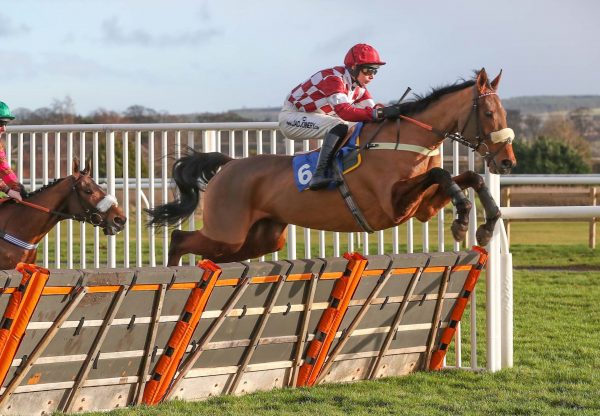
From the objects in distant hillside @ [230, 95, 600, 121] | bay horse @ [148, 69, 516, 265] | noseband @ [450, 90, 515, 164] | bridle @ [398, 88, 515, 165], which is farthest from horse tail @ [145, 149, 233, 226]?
distant hillside @ [230, 95, 600, 121]

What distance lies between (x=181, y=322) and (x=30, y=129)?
360 cm

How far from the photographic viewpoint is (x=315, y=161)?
665 centimetres

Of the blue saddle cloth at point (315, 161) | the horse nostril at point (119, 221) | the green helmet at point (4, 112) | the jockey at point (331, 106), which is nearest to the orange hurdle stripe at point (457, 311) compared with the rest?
the blue saddle cloth at point (315, 161)

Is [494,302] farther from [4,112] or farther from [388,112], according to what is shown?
[4,112]

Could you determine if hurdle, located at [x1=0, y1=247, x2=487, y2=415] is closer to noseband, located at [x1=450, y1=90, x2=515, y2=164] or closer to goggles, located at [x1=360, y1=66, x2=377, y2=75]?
noseband, located at [x1=450, y1=90, x2=515, y2=164]

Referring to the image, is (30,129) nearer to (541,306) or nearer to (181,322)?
(181,322)

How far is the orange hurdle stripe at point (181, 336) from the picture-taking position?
208 inches

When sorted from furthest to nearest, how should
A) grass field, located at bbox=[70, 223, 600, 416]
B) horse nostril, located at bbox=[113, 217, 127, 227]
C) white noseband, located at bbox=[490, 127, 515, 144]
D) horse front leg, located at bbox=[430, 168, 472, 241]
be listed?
1. horse nostril, located at bbox=[113, 217, 127, 227]
2. white noseband, located at bbox=[490, 127, 515, 144]
3. horse front leg, located at bbox=[430, 168, 472, 241]
4. grass field, located at bbox=[70, 223, 600, 416]

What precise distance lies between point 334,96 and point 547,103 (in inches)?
3367

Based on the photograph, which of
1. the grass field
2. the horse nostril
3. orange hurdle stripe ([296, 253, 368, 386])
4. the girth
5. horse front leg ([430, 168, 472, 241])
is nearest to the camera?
the grass field

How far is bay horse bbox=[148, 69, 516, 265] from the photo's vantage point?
6.20m

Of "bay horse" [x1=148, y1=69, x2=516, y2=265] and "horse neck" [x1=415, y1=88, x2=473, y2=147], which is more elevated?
"horse neck" [x1=415, y1=88, x2=473, y2=147]

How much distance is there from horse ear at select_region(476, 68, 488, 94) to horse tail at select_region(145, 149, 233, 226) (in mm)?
1732

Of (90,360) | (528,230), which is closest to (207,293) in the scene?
(90,360)
